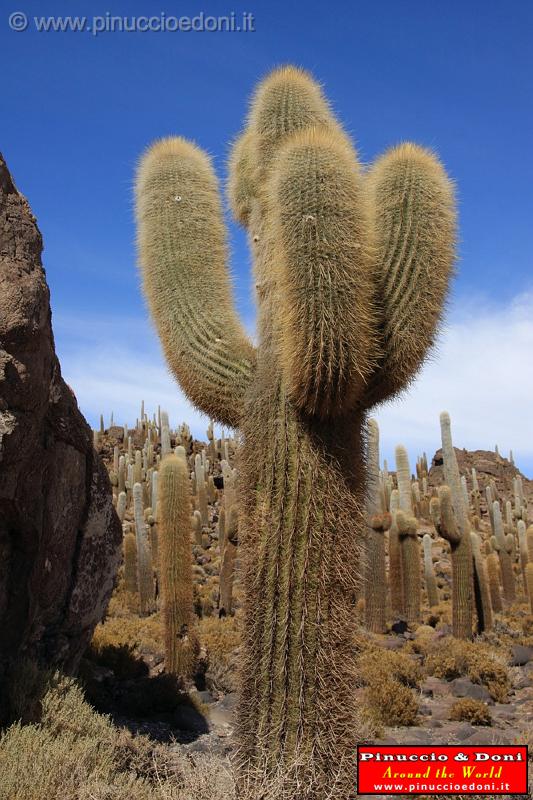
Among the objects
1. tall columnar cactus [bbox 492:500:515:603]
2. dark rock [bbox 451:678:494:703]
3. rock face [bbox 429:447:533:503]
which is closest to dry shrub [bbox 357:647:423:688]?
dark rock [bbox 451:678:494:703]

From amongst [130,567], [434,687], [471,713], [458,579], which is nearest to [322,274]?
[471,713]

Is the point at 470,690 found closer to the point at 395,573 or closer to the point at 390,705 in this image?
the point at 390,705

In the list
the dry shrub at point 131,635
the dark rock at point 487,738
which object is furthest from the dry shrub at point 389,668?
the dry shrub at point 131,635

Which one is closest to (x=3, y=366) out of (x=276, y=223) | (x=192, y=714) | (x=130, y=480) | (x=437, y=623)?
(x=276, y=223)

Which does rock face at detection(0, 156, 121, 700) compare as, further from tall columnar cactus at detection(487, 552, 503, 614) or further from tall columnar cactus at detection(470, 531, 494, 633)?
tall columnar cactus at detection(487, 552, 503, 614)

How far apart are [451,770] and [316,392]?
9.79 feet

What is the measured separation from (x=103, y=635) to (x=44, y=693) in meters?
5.63

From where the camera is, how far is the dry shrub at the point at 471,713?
8812 millimetres

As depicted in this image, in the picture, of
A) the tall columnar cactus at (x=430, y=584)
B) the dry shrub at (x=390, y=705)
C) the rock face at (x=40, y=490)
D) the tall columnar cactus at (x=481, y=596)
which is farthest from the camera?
the tall columnar cactus at (x=430, y=584)

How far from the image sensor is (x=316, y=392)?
4.50 m

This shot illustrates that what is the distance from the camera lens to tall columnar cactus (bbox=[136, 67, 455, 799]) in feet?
14.3

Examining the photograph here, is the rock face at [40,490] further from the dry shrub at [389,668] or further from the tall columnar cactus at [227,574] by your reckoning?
the tall columnar cactus at [227,574]

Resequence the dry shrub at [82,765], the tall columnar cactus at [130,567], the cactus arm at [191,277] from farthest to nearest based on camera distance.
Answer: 1. the tall columnar cactus at [130,567]
2. the cactus arm at [191,277]
3. the dry shrub at [82,765]

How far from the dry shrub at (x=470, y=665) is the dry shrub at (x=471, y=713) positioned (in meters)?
1.44
